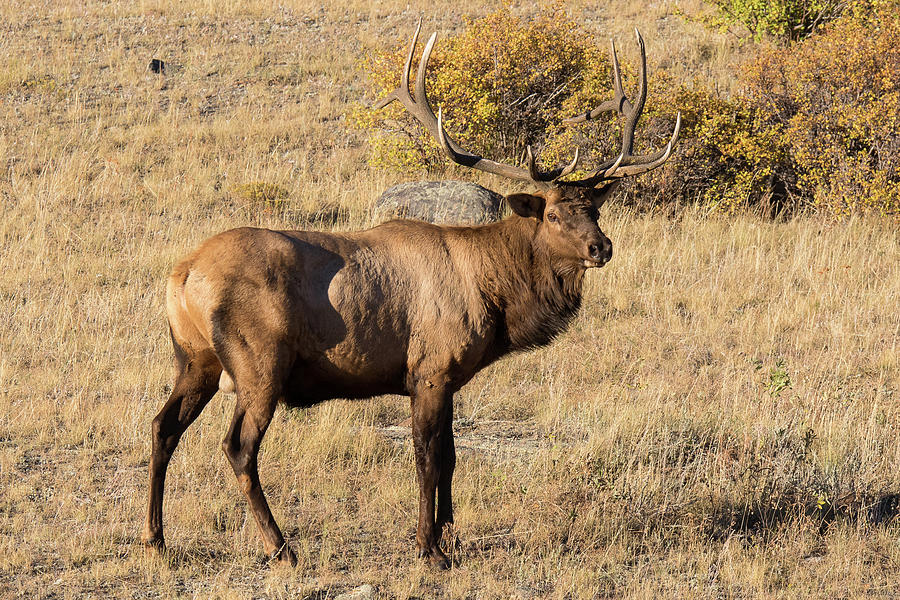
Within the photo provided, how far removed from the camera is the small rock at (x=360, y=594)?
5.67 metres

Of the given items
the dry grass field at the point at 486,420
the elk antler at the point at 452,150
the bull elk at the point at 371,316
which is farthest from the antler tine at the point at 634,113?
the dry grass field at the point at 486,420

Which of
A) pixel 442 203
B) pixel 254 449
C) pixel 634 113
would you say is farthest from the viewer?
pixel 442 203

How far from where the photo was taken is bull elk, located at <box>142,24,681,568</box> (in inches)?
234

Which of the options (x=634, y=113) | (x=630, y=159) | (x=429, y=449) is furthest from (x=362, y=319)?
(x=634, y=113)

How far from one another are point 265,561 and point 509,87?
33.9 feet

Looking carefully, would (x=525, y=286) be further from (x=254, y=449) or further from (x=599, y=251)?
(x=254, y=449)

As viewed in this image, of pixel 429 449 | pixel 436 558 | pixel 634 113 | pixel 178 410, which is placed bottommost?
pixel 436 558

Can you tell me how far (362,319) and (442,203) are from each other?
22.5 feet

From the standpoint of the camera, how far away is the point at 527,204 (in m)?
6.83

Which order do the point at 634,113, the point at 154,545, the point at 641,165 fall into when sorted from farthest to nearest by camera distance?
the point at 634,113 → the point at 641,165 → the point at 154,545

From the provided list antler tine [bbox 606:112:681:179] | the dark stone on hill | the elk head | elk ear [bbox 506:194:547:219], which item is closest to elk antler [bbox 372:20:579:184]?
the elk head

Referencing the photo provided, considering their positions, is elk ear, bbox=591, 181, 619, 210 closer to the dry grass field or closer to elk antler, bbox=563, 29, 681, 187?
elk antler, bbox=563, 29, 681, 187

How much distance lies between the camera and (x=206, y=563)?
611 centimetres

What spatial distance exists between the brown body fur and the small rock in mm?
483
